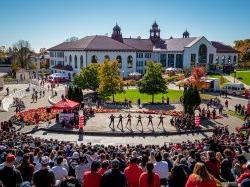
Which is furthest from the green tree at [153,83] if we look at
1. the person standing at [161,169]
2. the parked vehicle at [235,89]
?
the person standing at [161,169]

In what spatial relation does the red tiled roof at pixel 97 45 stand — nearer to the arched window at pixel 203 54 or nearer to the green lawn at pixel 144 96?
the arched window at pixel 203 54

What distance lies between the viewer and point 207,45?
295 feet

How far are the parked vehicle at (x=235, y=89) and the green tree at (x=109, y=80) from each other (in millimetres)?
17942

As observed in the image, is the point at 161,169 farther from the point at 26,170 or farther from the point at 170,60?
the point at 170,60

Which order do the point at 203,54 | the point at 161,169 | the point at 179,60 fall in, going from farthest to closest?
the point at 203,54 → the point at 179,60 → the point at 161,169

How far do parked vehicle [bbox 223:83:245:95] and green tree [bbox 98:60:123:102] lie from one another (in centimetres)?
1794

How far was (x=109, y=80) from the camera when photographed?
50594 mm

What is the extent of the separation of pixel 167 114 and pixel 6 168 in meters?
32.5

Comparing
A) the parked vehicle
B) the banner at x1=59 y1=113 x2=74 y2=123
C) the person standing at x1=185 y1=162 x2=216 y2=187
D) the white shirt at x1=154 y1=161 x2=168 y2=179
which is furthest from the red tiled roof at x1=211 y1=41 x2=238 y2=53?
the person standing at x1=185 y1=162 x2=216 y2=187

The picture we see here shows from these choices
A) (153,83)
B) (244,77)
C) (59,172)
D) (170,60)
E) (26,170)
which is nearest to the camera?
(26,170)

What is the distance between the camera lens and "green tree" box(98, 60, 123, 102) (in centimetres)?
5016

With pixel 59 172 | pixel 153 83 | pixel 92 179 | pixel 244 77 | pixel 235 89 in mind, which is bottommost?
pixel 235 89

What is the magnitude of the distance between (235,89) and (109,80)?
66.9ft

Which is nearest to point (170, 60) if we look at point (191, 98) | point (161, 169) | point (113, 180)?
point (191, 98)
